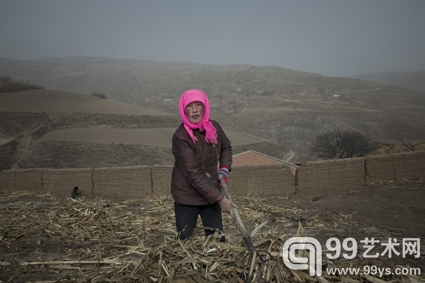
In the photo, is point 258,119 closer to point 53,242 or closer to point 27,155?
point 27,155

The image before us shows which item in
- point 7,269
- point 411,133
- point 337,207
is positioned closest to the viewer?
point 7,269

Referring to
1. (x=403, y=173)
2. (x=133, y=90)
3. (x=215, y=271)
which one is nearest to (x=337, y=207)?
(x=403, y=173)

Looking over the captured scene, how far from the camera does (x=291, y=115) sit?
56.4 metres

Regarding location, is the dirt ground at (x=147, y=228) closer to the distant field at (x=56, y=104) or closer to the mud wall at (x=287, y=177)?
the mud wall at (x=287, y=177)

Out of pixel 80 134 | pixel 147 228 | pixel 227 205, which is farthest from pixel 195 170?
pixel 80 134

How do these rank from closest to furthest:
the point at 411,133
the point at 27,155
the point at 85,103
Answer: the point at 27,155 < the point at 85,103 < the point at 411,133

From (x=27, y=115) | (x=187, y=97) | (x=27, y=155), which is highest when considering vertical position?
(x=187, y=97)

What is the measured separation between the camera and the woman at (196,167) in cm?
273

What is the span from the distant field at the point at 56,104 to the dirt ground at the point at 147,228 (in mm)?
31050

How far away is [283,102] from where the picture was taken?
68.5 metres

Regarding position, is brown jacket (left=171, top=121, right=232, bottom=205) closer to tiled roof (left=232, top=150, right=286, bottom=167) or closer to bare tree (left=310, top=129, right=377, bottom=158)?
tiled roof (left=232, top=150, right=286, bottom=167)

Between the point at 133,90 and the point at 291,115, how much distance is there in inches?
2540

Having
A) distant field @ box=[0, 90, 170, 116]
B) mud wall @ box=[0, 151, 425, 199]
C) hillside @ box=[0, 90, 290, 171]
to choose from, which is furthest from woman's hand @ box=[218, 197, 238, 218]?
distant field @ box=[0, 90, 170, 116]

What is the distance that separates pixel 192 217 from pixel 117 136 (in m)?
29.6
